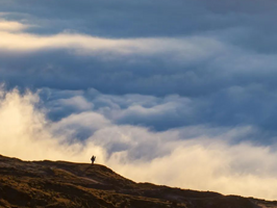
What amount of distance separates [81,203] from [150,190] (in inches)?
892

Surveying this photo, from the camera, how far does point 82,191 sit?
115375mm

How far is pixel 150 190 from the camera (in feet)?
425

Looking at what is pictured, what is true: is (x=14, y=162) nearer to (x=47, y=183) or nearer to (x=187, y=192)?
(x=47, y=183)

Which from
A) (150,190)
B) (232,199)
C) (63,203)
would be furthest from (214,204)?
(63,203)

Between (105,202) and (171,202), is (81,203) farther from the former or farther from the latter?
(171,202)

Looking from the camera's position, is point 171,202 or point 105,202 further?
point 171,202

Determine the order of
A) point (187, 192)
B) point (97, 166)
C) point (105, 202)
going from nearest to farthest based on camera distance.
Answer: point (105, 202)
point (187, 192)
point (97, 166)

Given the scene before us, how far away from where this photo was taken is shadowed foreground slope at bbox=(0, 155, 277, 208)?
108250mm

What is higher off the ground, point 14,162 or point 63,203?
point 14,162

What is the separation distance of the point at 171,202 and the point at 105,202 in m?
15.8

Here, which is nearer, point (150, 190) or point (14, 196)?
point (14, 196)

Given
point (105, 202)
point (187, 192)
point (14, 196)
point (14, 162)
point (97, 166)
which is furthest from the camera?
point (97, 166)

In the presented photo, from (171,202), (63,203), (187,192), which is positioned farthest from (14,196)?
(187,192)

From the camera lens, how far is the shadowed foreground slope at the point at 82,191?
355 ft
